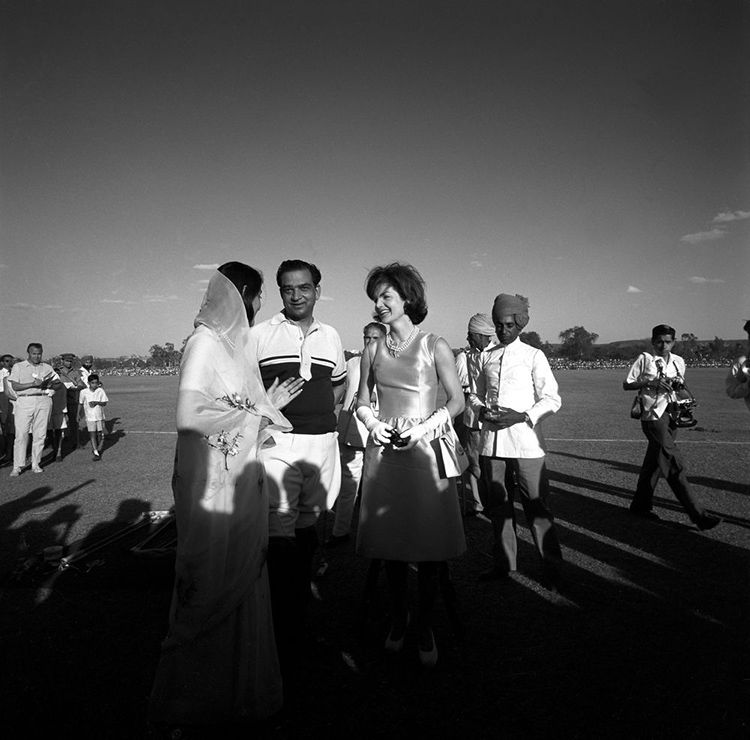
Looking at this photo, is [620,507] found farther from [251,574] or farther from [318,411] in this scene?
[251,574]

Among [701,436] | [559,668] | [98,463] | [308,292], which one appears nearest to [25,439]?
[98,463]

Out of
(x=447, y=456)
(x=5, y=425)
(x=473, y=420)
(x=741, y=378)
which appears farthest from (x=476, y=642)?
(x=5, y=425)

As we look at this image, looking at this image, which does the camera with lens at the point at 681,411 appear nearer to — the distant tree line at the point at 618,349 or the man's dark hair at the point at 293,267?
the man's dark hair at the point at 293,267

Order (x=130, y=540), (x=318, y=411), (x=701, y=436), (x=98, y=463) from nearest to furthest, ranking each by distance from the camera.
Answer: (x=318, y=411)
(x=130, y=540)
(x=98, y=463)
(x=701, y=436)

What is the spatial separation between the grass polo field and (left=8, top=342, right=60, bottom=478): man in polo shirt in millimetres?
2999

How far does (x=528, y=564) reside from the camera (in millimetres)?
4449

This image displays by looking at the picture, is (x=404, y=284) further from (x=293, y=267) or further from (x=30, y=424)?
(x=30, y=424)

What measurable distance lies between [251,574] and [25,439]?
820 centimetres

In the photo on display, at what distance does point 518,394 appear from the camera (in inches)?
167

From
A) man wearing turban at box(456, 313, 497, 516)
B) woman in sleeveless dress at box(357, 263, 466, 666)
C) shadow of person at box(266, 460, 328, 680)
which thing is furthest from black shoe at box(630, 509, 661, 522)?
shadow of person at box(266, 460, 328, 680)

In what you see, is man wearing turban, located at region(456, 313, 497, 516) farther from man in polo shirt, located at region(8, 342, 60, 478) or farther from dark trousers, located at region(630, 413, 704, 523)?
man in polo shirt, located at region(8, 342, 60, 478)

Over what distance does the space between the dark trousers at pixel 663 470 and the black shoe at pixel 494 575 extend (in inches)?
98.1

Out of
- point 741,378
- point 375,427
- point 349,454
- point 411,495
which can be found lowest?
point 349,454

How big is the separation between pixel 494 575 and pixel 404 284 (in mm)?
2651
